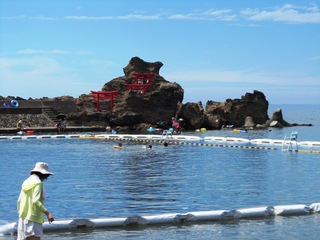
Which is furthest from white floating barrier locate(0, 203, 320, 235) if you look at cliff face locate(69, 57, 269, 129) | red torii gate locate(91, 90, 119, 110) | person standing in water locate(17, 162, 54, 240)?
red torii gate locate(91, 90, 119, 110)

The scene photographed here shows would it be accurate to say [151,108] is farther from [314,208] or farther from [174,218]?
[174,218]

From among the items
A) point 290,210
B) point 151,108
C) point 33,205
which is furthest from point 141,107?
point 33,205

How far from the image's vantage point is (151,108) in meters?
79.0

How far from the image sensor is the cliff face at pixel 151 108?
76250 mm

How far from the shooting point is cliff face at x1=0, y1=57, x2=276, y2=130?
7625 cm

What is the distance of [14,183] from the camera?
22.2m

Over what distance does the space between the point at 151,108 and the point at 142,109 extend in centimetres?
132

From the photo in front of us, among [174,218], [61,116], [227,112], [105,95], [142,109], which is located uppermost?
[105,95]

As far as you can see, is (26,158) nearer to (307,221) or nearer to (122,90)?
(307,221)

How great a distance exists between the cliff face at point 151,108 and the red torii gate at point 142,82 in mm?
347

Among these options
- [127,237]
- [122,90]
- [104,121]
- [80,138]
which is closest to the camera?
[127,237]

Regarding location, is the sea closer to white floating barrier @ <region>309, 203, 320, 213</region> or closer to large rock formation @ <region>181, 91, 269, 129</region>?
white floating barrier @ <region>309, 203, 320, 213</region>

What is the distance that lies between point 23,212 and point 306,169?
19519 mm

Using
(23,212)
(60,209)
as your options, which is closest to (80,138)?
(60,209)
